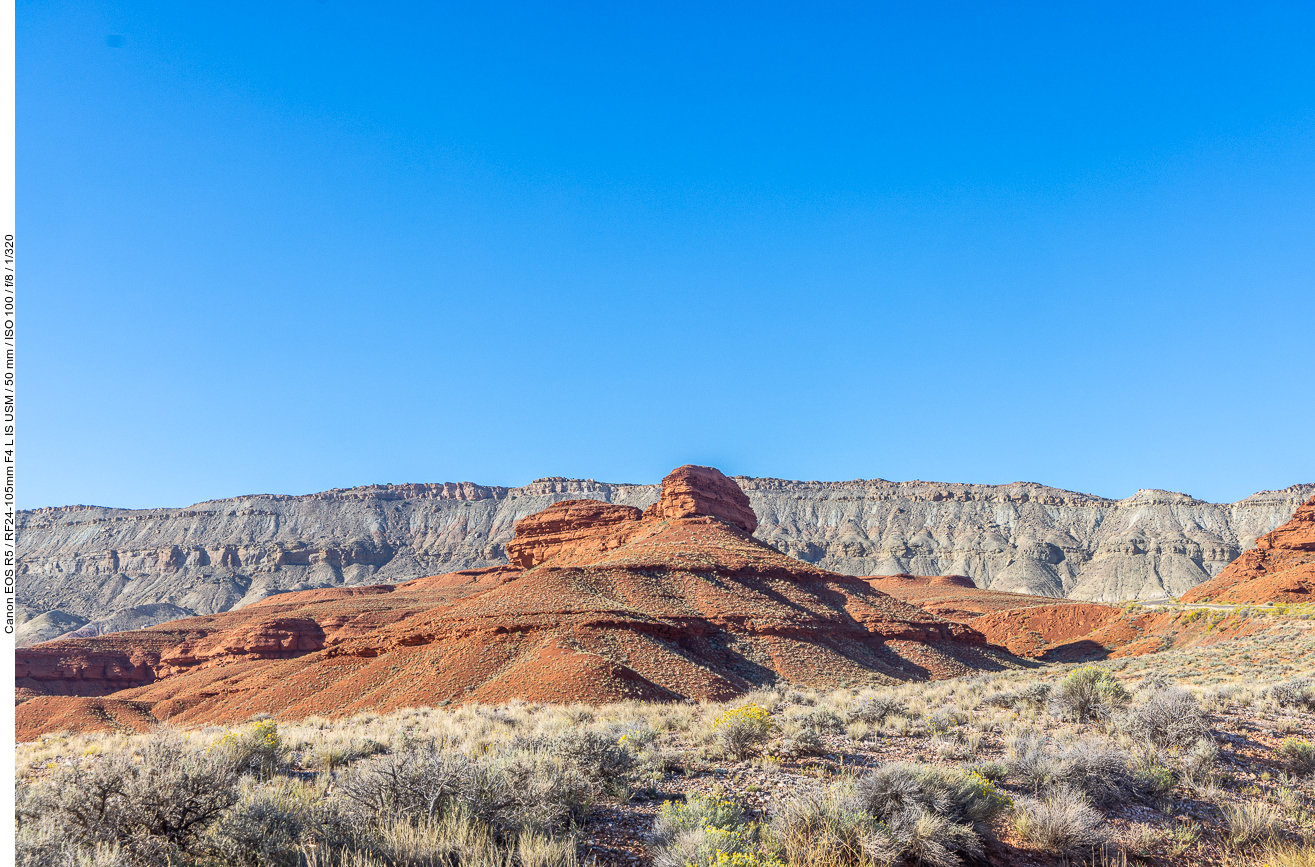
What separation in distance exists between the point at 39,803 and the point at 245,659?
57395 mm

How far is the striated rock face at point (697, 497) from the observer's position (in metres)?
59.5

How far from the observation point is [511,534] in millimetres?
149875

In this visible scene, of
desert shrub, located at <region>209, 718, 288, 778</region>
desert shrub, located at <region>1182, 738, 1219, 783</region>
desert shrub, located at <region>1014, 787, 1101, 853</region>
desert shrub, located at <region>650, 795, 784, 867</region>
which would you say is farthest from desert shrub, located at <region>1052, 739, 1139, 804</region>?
desert shrub, located at <region>209, 718, 288, 778</region>

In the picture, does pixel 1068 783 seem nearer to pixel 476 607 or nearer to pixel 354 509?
pixel 476 607

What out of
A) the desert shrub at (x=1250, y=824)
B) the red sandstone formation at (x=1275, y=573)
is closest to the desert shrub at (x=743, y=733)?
the desert shrub at (x=1250, y=824)

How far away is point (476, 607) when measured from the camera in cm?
3822

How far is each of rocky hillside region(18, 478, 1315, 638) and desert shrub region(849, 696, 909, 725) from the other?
107 meters

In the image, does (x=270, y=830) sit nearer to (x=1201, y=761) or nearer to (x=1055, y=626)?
(x=1201, y=761)

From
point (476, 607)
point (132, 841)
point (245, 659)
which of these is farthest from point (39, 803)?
point (245, 659)

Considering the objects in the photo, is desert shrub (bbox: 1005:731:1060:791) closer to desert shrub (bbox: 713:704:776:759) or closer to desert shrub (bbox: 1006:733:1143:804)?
desert shrub (bbox: 1006:733:1143:804)

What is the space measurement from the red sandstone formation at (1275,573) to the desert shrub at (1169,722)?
5469 centimetres

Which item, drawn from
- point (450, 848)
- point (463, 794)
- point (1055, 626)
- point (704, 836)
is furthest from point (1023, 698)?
point (1055, 626)

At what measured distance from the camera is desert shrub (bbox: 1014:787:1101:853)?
26.6 feet

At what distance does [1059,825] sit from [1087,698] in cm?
837
